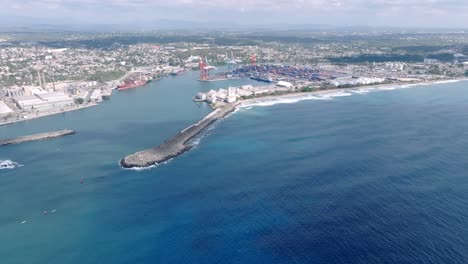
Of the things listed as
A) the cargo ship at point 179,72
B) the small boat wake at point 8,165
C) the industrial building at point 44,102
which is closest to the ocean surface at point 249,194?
the small boat wake at point 8,165

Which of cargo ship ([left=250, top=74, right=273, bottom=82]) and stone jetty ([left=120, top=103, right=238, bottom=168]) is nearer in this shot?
stone jetty ([left=120, top=103, right=238, bottom=168])

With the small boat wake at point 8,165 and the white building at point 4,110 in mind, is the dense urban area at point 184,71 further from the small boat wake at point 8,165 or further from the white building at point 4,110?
the small boat wake at point 8,165

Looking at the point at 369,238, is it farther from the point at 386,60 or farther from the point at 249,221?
the point at 386,60

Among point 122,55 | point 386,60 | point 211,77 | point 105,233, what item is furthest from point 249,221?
point 122,55

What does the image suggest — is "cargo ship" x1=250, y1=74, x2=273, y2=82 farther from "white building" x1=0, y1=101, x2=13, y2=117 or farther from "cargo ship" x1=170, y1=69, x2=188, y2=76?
"white building" x1=0, y1=101, x2=13, y2=117

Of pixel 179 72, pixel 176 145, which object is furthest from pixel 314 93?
pixel 179 72

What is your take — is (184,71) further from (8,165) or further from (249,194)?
(249,194)

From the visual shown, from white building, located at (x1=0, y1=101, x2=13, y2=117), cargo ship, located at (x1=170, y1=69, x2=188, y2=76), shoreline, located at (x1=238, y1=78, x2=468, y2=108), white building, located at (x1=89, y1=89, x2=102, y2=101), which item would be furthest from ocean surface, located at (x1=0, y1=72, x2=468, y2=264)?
cargo ship, located at (x1=170, y1=69, x2=188, y2=76)
